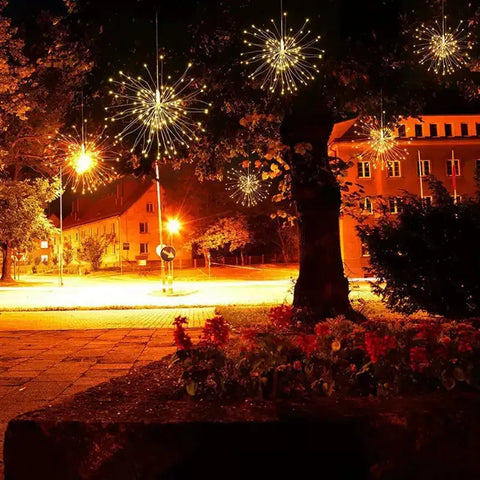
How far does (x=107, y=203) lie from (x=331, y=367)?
7575cm

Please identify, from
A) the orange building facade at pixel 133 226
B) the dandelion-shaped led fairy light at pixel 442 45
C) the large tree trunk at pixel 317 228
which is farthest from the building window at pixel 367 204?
the orange building facade at pixel 133 226

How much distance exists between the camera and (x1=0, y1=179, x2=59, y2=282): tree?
37.4m

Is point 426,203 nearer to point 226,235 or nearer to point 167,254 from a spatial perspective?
point 167,254

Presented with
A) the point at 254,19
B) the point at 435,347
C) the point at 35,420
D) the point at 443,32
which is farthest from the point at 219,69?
the point at 35,420

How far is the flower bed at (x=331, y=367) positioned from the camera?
4.31 meters

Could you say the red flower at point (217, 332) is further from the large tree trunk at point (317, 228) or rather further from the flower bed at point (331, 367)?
the large tree trunk at point (317, 228)

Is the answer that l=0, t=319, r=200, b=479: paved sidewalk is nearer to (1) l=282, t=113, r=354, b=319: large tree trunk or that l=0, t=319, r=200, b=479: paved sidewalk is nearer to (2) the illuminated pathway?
(1) l=282, t=113, r=354, b=319: large tree trunk

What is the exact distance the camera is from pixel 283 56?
9500 mm

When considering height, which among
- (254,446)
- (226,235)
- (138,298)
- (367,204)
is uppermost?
(226,235)

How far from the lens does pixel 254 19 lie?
10.1m

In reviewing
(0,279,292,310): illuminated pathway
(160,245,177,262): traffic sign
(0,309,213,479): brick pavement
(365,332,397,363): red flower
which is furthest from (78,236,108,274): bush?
(365,332,397,363): red flower

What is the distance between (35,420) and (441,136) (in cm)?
4575

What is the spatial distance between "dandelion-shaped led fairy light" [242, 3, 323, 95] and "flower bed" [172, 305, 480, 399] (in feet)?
18.9

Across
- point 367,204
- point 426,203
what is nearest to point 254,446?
point 426,203
